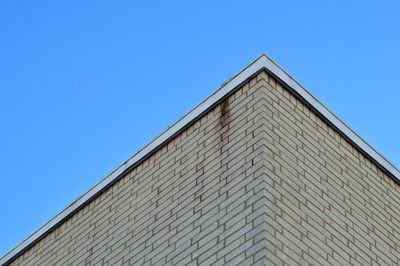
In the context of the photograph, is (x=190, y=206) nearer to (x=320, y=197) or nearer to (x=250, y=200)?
(x=250, y=200)

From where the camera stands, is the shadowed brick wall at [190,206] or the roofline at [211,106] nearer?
the shadowed brick wall at [190,206]

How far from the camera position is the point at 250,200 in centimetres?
892

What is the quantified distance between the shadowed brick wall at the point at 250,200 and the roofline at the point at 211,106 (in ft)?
0.25

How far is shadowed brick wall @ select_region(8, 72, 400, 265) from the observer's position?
8.85 m

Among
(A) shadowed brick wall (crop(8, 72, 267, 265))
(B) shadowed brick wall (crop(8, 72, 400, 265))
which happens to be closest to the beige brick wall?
(B) shadowed brick wall (crop(8, 72, 400, 265))

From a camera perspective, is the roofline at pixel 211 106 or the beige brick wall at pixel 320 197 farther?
the roofline at pixel 211 106

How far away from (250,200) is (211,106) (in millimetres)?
1727

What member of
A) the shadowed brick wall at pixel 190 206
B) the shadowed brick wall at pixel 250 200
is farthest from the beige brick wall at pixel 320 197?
the shadowed brick wall at pixel 190 206

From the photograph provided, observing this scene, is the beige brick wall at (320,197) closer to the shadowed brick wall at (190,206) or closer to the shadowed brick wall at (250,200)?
the shadowed brick wall at (250,200)

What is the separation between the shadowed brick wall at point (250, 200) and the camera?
885 cm

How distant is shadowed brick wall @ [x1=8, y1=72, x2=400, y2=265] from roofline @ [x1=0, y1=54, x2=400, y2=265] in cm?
8

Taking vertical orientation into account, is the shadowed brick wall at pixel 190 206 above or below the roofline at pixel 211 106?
below

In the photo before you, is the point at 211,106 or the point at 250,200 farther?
the point at 211,106

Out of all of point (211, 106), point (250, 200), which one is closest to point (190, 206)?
point (250, 200)
